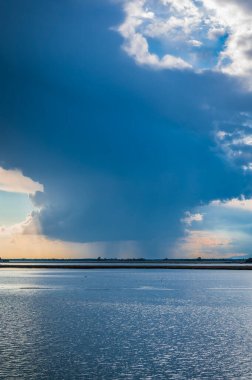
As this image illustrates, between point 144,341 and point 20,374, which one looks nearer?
point 20,374

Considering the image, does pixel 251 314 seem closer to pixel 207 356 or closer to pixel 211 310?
pixel 211 310

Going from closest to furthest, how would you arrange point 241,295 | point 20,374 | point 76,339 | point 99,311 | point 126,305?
1. point 20,374
2. point 76,339
3. point 99,311
4. point 126,305
5. point 241,295

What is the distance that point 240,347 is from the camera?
91.7 feet

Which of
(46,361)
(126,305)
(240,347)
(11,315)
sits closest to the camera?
(46,361)

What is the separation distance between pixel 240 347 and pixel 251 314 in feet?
51.5

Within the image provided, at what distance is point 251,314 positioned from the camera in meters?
42.9

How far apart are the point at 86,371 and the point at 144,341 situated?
8.01 meters

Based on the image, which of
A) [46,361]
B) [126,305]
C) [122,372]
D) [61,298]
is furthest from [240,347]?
[61,298]

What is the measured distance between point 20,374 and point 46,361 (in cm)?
289

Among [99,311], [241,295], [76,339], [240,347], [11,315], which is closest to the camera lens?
[240,347]

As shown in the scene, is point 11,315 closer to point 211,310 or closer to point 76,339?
point 76,339

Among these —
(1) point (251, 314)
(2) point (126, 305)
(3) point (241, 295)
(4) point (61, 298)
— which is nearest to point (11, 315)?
(2) point (126, 305)

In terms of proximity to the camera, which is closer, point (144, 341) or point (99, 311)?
point (144, 341)

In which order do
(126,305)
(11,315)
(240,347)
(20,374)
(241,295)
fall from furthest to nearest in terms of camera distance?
(241,295) → (126,305) → (11,315) → (240,347) → (20,374)
